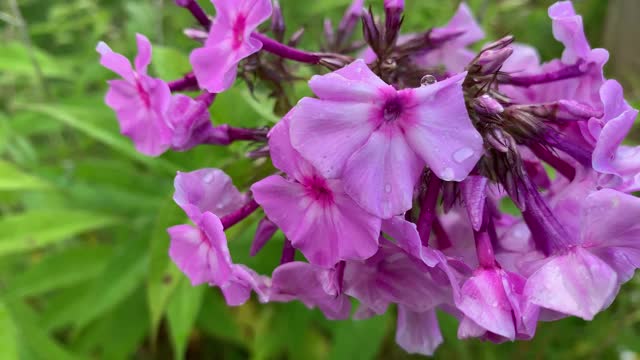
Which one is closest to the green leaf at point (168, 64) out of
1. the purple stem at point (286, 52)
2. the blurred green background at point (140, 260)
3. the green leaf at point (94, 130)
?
the blurred green background at point (140, 260)

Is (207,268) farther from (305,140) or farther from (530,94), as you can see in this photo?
(530,94)

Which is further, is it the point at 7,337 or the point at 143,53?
the point at 7,337

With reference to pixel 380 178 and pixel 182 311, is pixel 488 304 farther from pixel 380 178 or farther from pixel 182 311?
pixel 182 311

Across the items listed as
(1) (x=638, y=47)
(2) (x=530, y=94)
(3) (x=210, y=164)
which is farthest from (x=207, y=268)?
(1) (x=638, y=47)

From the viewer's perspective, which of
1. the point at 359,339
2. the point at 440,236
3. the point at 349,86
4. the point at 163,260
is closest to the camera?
the point at 349,86

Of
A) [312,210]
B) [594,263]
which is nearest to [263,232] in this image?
[312,210]

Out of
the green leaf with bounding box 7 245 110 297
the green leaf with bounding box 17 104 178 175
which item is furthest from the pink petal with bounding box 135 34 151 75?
the green leaf with bounding box 7 245 110 297

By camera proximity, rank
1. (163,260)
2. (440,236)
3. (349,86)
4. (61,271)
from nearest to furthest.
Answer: (349,86), (440,236), (163,260), (61,271)

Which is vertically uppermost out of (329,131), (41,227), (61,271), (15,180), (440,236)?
(329,131)
